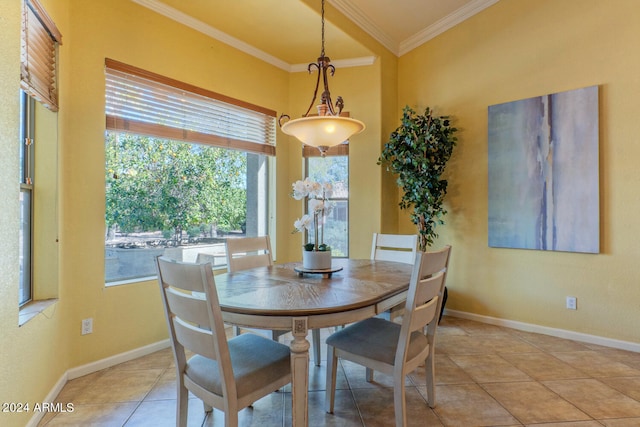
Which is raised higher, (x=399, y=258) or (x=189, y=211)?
(x=189, y=211)

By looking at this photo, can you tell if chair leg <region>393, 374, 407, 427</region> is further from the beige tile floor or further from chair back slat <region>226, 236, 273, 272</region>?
chair back slat <region>226, 236, 273, 272</region>

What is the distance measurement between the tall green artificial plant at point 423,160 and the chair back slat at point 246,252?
1.62 m

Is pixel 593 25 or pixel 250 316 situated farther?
pixel 593 25

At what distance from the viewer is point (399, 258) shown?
8.51 feet

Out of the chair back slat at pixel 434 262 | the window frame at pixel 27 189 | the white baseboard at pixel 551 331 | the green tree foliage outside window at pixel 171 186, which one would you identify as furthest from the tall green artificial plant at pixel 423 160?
the window frame at pixel 27 189

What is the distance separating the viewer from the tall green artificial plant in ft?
10.4

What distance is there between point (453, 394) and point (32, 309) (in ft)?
8.36

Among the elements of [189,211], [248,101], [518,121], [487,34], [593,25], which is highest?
[487,34]

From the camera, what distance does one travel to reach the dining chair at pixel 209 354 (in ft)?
4.01

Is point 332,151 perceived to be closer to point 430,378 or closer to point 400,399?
point 430,378

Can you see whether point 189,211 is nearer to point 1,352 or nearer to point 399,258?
point 1,352

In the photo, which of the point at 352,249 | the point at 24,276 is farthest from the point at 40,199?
the point at 352,249

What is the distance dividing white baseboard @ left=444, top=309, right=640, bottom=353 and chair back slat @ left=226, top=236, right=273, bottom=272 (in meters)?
2.28

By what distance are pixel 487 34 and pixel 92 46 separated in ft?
11.6
